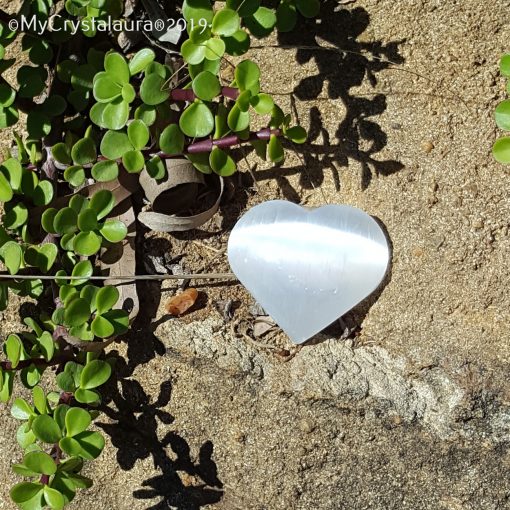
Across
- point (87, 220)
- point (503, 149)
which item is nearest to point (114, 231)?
point (87, 220)

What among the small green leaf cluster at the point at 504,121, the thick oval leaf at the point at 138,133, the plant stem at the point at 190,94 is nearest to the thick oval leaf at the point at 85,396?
the thick oval leaf at the point at 138,133

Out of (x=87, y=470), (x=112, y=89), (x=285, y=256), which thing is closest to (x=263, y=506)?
(x=87, y=470)

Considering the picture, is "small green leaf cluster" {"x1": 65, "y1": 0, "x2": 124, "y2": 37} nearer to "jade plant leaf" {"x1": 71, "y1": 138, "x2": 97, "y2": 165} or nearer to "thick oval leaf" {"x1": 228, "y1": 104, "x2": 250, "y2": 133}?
"jade plant leaf" {"x1": 71, "y1": 138, "x2": 97, "y2": 165}

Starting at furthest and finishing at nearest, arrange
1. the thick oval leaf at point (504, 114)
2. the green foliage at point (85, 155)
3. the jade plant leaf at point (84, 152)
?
the jade plant leaf at point (84, 152)
the green foliage at point (85, 155)
the thick oval leaf at point (504, 114)

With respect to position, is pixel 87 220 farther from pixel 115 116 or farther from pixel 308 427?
pixel 308 427

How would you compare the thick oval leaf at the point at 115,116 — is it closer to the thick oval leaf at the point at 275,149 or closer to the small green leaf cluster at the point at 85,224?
the small green leaf cluster at the point at 85,224

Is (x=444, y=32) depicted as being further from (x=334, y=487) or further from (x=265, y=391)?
(x=334, y=487)

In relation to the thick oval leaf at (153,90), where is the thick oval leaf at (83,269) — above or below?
below
